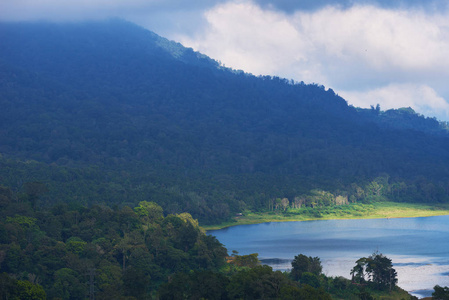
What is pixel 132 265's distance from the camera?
6050cm

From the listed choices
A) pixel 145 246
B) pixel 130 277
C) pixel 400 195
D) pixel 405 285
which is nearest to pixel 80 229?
pixel 145 246

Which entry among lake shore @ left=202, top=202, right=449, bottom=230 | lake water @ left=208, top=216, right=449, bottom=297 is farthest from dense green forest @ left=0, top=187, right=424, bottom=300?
lake shore @ left=202, top=202, right=449, bottom=230

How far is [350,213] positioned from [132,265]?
8410 cm

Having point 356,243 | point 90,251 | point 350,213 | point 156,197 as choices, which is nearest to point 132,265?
point 90,251

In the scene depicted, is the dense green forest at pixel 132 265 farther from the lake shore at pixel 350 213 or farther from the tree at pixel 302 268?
the lake shore at pixel 350 213

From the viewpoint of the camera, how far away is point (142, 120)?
645ft

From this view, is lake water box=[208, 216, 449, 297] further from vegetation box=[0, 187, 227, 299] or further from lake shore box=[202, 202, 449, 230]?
vegetation box=[0, 187, 227, 299]

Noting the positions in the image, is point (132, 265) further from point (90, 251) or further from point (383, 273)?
point (383, 273)

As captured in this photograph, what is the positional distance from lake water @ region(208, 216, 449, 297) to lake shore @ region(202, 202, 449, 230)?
461 centimetres

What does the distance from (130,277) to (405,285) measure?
30.2 m

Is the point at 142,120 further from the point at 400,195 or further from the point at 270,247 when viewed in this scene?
the point at 270,247

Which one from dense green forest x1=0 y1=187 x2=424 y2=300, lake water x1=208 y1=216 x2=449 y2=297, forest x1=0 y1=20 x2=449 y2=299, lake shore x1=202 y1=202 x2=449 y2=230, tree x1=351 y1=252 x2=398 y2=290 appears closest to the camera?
dense green forest x1=0 y1=187 x2=424 y2=300

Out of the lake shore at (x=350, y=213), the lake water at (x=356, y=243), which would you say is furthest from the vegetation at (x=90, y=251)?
the lake shore at (x=350, y=213)

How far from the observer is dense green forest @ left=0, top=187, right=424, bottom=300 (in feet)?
158
